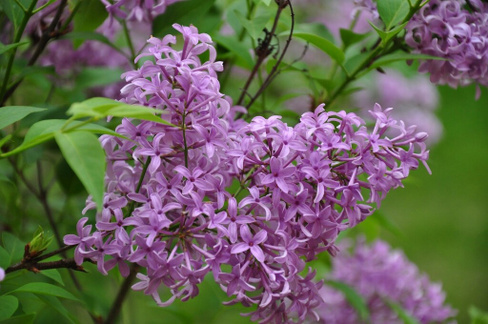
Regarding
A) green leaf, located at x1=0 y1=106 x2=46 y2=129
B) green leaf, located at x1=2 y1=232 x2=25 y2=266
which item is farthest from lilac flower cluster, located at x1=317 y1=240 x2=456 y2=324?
green leaf, located at x1=0 y1=106 x2=46 y2=129

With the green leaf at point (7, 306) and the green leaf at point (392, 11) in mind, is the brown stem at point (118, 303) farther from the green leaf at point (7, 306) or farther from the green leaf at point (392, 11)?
the green leaf at point (392, 11)

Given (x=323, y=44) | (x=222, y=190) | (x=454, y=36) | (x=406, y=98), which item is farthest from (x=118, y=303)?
(x=406, y=98)

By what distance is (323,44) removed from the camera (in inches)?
33.8

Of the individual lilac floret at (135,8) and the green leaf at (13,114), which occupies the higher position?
the individual lilac floret at (135,8)

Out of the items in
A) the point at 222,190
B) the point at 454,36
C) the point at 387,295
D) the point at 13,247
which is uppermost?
the point at 454,36

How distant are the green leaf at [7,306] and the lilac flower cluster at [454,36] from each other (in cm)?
60

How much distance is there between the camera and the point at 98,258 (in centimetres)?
67

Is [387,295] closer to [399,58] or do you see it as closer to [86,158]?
[399,58]

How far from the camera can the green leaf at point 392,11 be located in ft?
2.75

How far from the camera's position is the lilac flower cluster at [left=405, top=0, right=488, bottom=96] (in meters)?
0.82

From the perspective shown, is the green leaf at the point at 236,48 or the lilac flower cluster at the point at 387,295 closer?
the green leaf at the point at 236,48

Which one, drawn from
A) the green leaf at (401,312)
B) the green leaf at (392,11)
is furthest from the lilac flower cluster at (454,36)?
the green leaf at (401,312)

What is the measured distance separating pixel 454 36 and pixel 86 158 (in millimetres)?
539

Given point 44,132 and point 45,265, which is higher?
point 44,132
